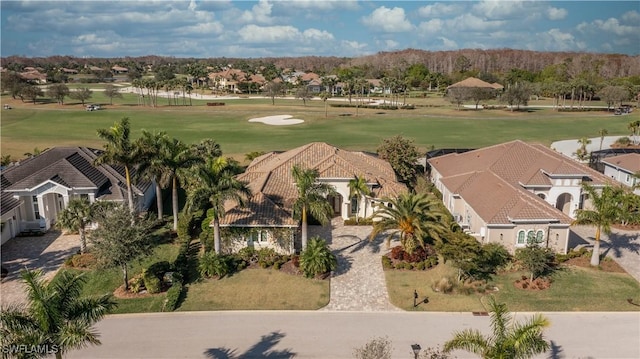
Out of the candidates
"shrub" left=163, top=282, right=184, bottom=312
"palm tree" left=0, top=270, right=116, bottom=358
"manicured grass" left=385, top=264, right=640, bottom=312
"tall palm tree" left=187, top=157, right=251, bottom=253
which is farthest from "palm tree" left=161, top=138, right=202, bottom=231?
"palm tree" left=0, top=270, right=116, bottom=358

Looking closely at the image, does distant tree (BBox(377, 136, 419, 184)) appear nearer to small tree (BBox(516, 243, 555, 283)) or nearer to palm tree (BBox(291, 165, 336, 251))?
palm tree (BBox(291, 165, 336, 251))

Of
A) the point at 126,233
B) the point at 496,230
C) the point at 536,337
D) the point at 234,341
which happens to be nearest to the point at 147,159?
the point at 126,233

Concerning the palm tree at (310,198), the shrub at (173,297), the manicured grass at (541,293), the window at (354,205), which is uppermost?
the palm tree at (310,198)

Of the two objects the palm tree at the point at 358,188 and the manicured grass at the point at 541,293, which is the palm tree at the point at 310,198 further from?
the palm tree at the point at 358,188

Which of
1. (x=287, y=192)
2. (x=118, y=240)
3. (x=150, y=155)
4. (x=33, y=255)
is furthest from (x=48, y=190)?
Answer: (x=287, y=192)

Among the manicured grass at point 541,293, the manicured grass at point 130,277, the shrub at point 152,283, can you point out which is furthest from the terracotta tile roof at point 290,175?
the manicured grass at point 541,293

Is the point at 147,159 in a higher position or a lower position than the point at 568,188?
higher

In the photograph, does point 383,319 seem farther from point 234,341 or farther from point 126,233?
point 126,233
